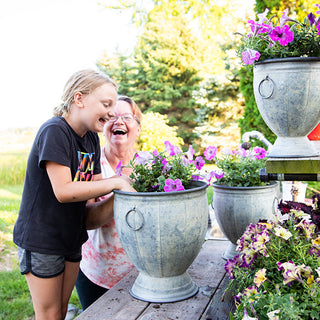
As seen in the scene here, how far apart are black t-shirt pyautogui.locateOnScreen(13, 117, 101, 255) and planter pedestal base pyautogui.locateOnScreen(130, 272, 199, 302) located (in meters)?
0.44

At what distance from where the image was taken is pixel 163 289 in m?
1.19

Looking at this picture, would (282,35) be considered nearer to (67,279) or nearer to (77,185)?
(77,185)

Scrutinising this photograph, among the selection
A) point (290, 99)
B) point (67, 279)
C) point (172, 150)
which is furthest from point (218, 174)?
point (67, 279)

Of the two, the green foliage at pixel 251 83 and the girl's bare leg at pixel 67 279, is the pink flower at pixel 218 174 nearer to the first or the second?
the girl's bare leg at pixel 67 279

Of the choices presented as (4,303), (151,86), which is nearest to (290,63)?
(4,303)

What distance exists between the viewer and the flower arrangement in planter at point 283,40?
42.4 inches

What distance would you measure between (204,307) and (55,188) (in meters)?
0.68

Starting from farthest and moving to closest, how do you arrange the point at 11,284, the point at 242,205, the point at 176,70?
the point at 176,70, the point at 11,284, the point at 242,205

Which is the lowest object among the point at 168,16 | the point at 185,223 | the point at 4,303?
the point at 4,303

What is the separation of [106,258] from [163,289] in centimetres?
60

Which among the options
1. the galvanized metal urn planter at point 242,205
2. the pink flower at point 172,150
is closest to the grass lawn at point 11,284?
the galvanized metal urn planter at point 242,205

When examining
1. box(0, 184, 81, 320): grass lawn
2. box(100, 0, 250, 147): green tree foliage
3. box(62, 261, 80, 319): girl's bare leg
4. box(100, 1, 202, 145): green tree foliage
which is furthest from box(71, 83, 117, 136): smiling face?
box(100, 1, 202, 145): green tree foliage

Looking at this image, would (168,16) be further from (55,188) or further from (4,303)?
(55,188)

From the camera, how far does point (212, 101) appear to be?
1320cm
